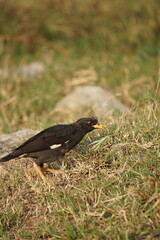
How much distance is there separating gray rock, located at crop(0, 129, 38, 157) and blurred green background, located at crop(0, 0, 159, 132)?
9.03 ft

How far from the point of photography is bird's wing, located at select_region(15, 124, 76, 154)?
14.4 feet

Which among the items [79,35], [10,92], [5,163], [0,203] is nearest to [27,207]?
[0,203]

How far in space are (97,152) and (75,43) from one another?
824cm

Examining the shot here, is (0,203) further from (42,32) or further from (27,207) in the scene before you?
(42,32)

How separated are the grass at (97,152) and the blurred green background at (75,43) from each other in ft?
0.09

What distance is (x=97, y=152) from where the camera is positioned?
4.51 metres

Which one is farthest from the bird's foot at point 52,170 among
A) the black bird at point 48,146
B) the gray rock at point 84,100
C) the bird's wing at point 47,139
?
the gray rock at point 84,100

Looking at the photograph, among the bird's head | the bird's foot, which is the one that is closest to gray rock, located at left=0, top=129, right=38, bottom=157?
the bird's foot

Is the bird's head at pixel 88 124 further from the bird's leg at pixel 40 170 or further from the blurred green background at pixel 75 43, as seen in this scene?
the blurred green background at pixel 75 43

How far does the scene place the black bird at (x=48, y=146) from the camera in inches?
172

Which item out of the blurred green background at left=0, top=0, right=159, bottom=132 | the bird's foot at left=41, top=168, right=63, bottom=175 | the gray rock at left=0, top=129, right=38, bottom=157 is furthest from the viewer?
the blurred green background at left=0, top=0, right=159, bottom=132

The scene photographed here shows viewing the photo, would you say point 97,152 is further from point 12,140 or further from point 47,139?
point 12,140

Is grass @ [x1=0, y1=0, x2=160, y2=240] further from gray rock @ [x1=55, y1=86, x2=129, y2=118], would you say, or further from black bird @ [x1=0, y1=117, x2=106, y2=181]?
gray rock @ [x1=55, y1=86, x2=129, y2=118]

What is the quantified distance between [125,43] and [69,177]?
25.9ft
